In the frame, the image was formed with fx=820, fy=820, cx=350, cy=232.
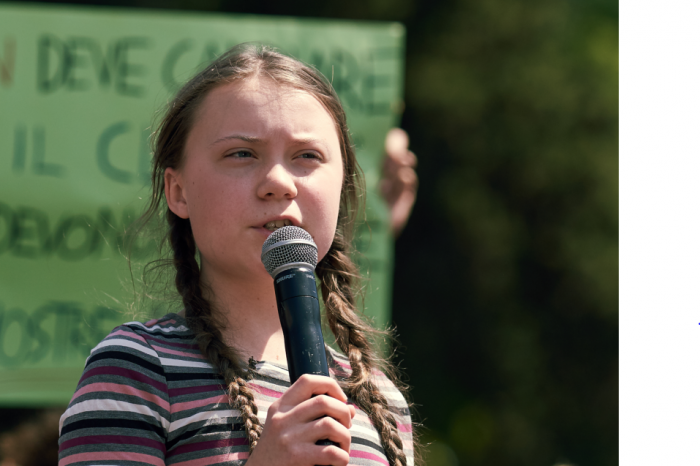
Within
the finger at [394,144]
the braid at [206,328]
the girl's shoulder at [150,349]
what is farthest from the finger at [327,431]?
the finger at [394,144]

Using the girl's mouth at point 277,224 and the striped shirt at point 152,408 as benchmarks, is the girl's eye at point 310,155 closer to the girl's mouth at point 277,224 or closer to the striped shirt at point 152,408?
the girl's mouth at point 277,224

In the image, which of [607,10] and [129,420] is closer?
[129,420]

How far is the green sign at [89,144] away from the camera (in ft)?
10.3

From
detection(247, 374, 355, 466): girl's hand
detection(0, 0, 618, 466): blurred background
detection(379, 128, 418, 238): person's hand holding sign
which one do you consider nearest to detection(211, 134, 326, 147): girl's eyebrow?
detection(247, 374, 355, 466): girl's hand

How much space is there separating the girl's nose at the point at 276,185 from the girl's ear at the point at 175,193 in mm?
209

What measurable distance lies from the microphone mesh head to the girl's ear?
11.1 inches

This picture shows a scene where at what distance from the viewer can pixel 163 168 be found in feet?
5.28

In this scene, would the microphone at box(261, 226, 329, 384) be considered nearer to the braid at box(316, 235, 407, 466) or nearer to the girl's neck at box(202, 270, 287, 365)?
the girl's neck at box(202, 270, 287, 365)

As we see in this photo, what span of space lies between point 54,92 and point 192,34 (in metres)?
0.61

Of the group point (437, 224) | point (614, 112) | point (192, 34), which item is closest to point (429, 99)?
point (437, 224)

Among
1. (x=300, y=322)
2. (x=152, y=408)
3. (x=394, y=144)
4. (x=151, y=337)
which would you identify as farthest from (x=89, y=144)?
(x=300, y=322)

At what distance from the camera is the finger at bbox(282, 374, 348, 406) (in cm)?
107

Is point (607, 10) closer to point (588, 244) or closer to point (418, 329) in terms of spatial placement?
point (588, 244)

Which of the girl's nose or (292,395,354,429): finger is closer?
(292,395,354,429): finger
